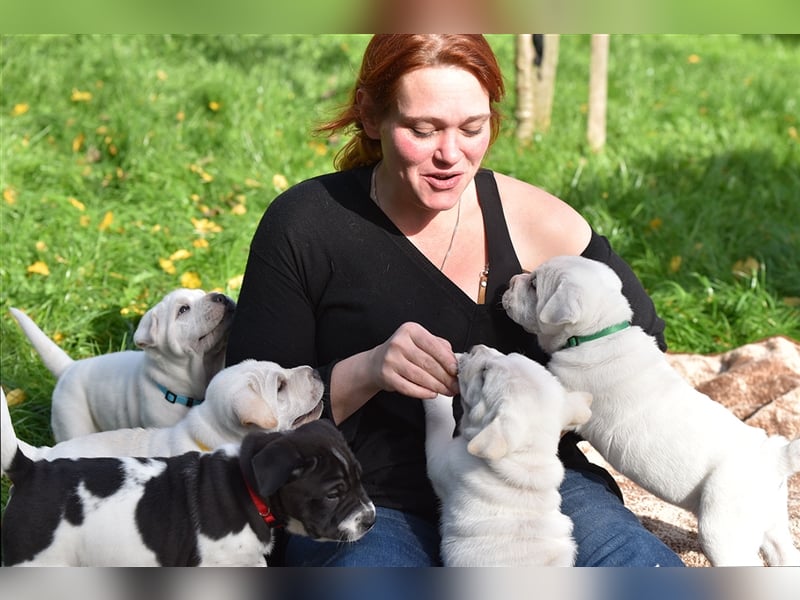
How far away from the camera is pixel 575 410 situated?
104 inches

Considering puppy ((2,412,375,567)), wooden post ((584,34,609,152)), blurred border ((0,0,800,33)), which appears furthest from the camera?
wooden post ((584,34,609,152))

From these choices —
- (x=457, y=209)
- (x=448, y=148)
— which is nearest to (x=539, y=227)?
(x=457, y=209)

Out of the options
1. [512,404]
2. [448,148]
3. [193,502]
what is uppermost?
[448,148]

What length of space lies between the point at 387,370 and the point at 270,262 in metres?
0.66

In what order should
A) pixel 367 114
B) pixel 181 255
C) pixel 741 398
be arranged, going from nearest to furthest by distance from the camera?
pixel 367 114 → pixel 741 398 → pixel 181 255

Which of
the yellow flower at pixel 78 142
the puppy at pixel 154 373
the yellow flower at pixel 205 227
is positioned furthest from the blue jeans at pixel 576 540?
the yellow flower at pixel 78 142

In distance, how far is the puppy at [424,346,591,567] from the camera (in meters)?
2.45

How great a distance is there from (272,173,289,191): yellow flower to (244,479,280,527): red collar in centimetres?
451

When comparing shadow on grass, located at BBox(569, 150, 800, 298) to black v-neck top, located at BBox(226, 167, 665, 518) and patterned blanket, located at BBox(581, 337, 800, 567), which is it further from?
black v-neck top, located at BBox(226, 167, 665, 518)

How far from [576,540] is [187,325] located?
5.24 feet

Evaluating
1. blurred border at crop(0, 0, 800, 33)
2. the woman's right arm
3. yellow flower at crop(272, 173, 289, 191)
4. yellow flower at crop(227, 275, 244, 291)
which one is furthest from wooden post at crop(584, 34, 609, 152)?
blurred border at crop(0, 0, 800, 33)

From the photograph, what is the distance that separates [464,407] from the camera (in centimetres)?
264

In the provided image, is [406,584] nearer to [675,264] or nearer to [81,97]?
[675,264]

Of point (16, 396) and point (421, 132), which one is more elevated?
point (421, 132)
